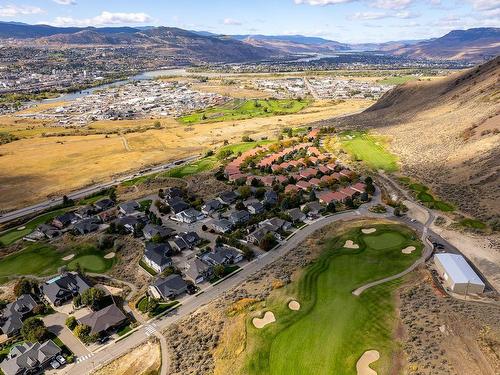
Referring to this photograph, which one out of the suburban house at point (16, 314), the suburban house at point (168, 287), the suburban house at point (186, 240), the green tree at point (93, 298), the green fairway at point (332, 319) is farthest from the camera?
the suburban house at point (186, 240)

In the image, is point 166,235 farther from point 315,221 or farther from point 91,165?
point 91,165

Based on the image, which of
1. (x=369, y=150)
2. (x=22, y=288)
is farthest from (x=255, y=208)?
(x=369, y=150)

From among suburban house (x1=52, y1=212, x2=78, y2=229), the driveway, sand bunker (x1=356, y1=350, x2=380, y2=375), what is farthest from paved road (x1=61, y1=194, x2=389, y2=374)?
suburban house (x1=52, y1=212, x2=78, y2=229)

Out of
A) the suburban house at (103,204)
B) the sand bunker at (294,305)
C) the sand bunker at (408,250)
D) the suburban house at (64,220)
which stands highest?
the sand bunker at (408,250)

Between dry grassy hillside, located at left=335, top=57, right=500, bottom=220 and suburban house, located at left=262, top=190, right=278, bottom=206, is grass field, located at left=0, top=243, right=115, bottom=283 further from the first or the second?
dry grassy hillside, located at left=335, top=57, right=500, bottom=220

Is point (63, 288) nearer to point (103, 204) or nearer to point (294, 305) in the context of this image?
point (103, 204)

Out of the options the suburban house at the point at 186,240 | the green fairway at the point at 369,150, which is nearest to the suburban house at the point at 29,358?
the suburban house at the point at 186,240

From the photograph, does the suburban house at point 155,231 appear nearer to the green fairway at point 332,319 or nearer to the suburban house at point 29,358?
the suburban house at point 29,358
